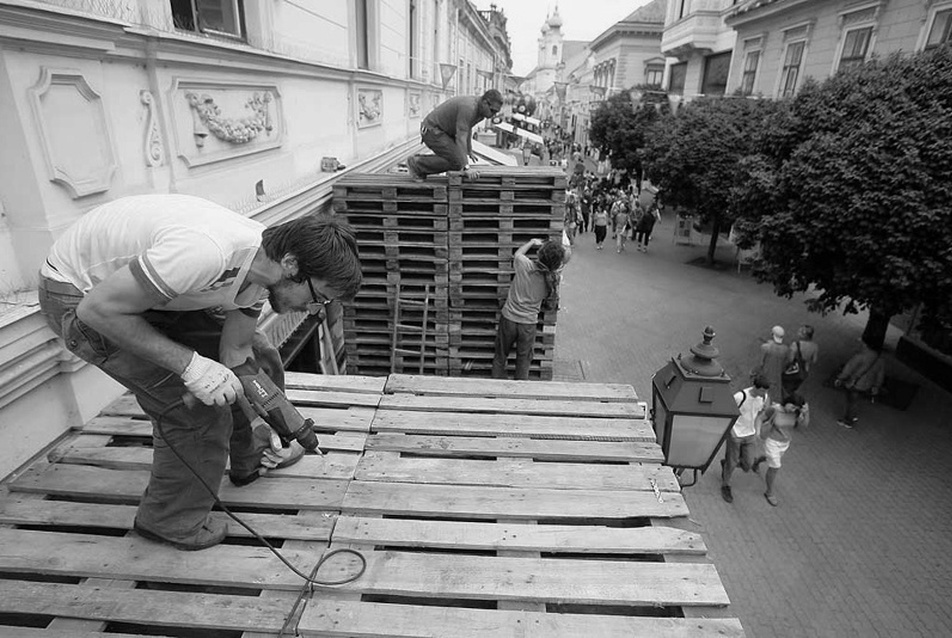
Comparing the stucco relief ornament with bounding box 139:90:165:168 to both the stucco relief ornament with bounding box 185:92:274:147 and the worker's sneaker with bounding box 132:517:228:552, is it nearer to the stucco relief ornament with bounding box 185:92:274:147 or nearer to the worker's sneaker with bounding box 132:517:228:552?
the stucco relief ornament with bounding box 185:92:274:147

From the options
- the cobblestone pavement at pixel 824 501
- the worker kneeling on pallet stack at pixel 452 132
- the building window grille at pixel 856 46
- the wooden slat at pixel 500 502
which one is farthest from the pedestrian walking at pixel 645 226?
the wooden slat at pixel 500 502

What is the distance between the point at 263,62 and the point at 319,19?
6.94ft

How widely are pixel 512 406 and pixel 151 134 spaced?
11.0 feet

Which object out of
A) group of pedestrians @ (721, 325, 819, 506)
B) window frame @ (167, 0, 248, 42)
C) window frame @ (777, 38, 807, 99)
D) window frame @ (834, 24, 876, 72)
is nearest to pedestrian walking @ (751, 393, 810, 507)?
group of pedestrians @ (721, 325, 819, 506)

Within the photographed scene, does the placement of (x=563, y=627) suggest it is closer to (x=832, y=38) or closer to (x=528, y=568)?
(x=528, y=568)

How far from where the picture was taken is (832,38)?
16.9 metres

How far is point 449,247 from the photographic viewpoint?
22.3 feet

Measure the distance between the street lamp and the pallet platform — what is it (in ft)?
0.67

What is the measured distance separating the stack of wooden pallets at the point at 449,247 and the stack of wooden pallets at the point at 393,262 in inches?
0.5

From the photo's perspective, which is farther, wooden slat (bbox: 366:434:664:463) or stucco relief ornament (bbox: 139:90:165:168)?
stucco relief ornament (bbox: 139:90:165:168)

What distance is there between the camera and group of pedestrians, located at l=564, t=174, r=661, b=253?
64.4ft

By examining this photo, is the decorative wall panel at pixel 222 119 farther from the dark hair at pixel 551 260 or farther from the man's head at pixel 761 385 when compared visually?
the man's head at pixel 761 385

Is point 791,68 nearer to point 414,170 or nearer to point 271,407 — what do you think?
point 414,170

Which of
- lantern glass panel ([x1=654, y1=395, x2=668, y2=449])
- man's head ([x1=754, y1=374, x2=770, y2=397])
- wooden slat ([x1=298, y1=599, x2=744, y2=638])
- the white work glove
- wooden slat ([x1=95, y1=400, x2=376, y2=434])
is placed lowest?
man's head ([x1=754, y1=374, x2=770, y2=397])
